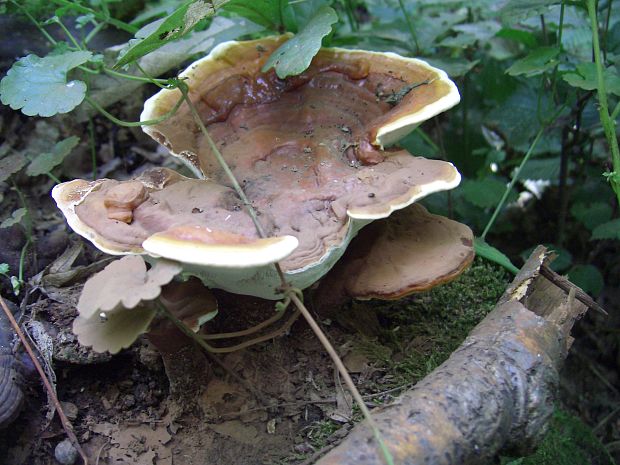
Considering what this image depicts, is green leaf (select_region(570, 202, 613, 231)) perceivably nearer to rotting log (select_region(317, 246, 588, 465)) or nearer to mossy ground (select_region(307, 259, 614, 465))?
mossy ground (select_region(307, 259, 614, 465))

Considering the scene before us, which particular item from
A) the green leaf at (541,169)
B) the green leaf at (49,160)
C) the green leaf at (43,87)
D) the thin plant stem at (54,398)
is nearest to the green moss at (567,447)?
the green leaf at (541,169)

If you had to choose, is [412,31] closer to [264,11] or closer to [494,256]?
[264,11]

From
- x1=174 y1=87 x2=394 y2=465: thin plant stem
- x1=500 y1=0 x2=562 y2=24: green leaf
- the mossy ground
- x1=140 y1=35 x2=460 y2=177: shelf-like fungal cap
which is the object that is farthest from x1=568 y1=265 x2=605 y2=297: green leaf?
x1=174 y1=87 x2=394 y2=465: thin plant stem

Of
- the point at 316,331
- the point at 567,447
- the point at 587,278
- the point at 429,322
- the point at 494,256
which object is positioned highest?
the point at 316,331

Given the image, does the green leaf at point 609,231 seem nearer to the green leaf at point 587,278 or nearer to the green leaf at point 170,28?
the green leaf at point 587,278

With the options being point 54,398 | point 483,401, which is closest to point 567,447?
point 483,401
